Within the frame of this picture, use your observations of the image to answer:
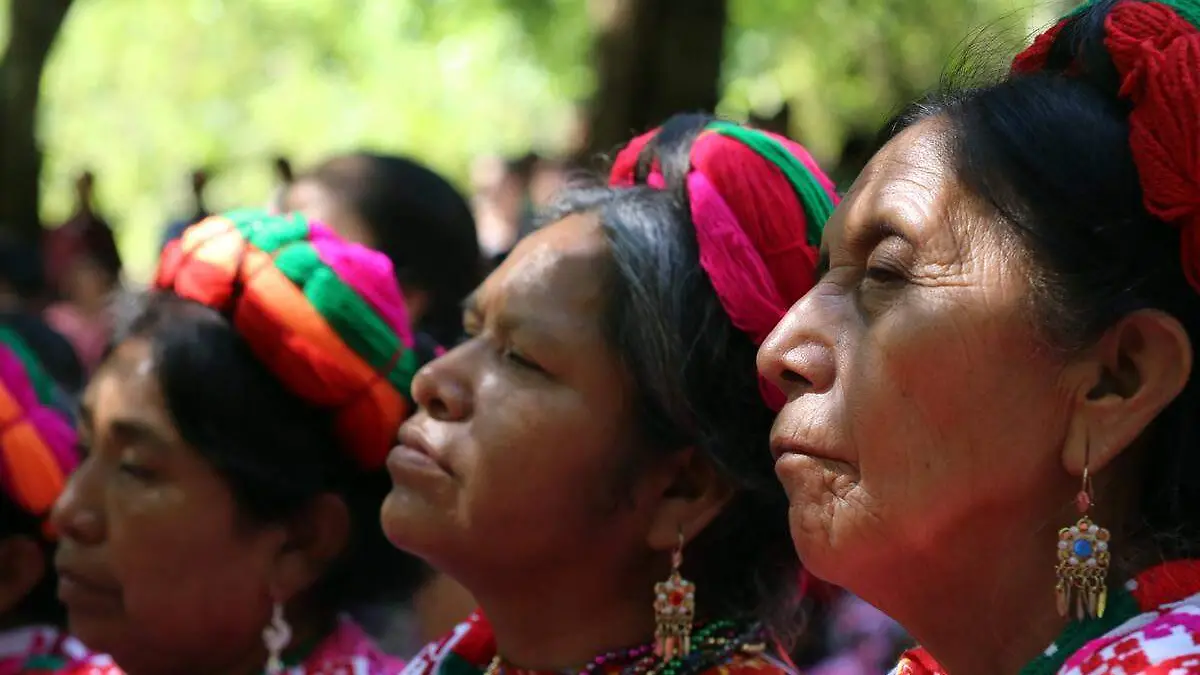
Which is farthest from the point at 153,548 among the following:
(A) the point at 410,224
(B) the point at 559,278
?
(A) the point at 410,224

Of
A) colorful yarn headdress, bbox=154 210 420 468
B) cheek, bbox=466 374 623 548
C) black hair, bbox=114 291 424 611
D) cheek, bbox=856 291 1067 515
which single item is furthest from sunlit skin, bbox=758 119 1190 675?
black hair, bbox=114 291 424 611

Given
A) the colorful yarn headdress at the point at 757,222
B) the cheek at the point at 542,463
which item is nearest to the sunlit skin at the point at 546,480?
the cheek at the point at 542,463

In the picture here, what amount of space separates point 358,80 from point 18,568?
1447cm

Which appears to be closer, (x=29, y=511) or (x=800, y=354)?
(x=800, y=354)

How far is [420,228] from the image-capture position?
4465mm

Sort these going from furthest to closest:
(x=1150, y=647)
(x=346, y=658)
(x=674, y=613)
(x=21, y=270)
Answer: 1. (x=21, y=270)
2. (x=346, y=658)
3. (x=674, y=613)
4. (x=1150, y=647)

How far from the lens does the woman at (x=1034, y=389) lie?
195cm

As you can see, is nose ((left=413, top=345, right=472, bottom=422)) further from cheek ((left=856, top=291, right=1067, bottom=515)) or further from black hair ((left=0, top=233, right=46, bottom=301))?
black hair ((left=0, top=233, right=46, bottom=301))

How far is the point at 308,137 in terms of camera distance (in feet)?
57.5

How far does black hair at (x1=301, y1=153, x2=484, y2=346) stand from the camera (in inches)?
173

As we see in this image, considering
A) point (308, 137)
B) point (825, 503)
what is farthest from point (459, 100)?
point (825, 503)

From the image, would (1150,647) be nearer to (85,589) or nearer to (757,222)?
(757,222)

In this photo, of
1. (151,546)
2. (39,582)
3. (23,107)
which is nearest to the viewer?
(151,546)

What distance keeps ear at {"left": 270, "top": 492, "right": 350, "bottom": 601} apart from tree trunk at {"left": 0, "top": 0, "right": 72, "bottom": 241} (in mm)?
6403
